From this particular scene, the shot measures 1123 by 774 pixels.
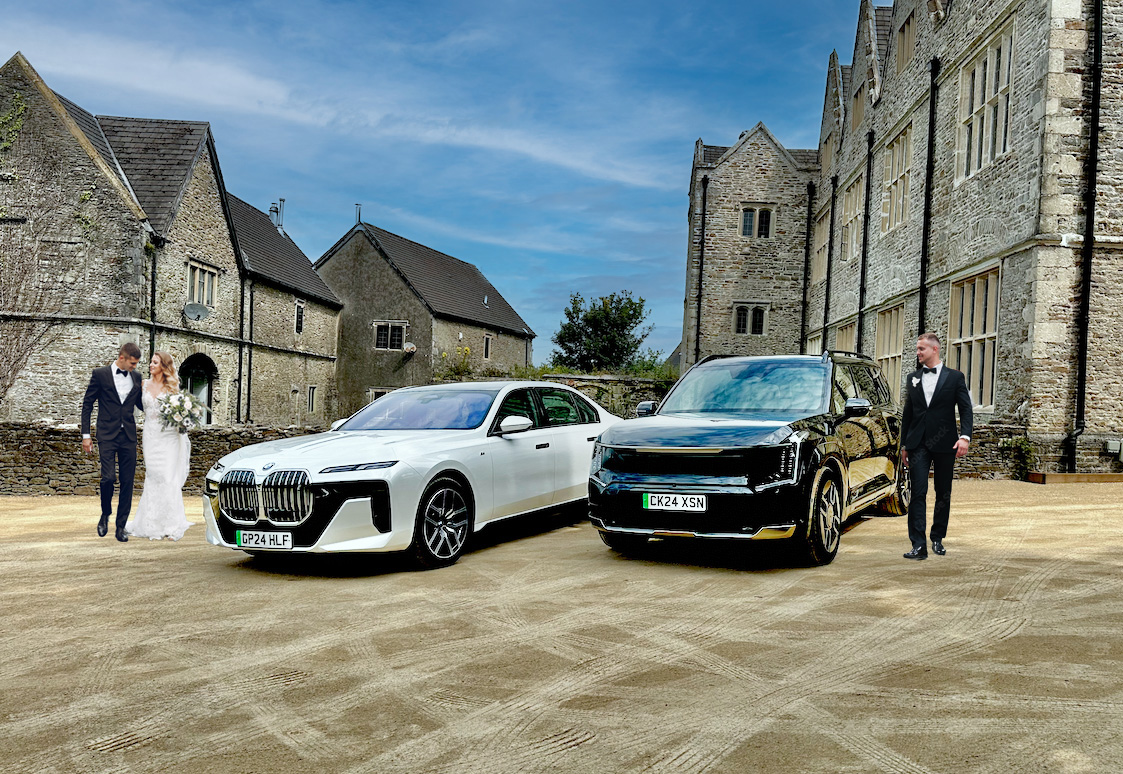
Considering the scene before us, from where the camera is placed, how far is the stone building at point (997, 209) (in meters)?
12.9

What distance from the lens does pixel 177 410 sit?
29.1 feet

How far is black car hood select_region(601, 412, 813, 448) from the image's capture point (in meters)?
6.79

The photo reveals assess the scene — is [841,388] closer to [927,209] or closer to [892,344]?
[927,209]

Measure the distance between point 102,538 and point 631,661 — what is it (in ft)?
22.8

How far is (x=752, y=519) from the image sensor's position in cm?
665

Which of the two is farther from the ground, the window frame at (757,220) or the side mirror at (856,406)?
the window frame at (757,220)

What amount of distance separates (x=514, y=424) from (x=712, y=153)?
87.1ft

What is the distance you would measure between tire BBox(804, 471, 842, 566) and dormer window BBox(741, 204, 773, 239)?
22.7 m

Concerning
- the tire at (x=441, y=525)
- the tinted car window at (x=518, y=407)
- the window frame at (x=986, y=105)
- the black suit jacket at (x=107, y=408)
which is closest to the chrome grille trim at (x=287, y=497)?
the tire at (x=441, y=525)

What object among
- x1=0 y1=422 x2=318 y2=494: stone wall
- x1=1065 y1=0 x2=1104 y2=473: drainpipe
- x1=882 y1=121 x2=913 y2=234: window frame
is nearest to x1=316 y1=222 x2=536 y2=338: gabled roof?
x1=882 y1=121 x2=913 y2=234: window frame

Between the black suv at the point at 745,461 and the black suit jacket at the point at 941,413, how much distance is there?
1.54 feet

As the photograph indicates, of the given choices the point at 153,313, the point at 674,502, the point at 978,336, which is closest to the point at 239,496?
the point at 674,502

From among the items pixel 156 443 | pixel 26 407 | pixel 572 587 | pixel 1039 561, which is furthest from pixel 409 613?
pixel 26 407

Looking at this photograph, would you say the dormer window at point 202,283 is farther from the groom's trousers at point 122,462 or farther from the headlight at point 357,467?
the headlight at point 357,467
